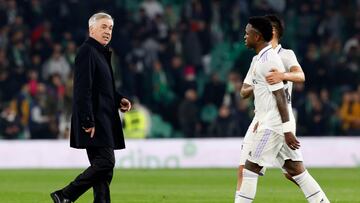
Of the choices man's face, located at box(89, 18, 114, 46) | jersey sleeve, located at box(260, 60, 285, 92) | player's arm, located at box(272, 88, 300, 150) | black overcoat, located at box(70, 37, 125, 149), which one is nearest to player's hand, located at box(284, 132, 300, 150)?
player's arm, located at box(272, 88, 300, 150)

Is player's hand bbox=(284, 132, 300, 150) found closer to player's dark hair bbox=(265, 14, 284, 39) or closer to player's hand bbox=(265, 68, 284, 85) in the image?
player's hand bbox=(265, 68, 284, 85)

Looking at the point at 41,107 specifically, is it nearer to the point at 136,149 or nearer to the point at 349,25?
the point at 136,149

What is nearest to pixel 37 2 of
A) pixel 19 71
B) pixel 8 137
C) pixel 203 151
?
pixel 19 71

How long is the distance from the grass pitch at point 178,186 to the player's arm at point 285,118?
3780 millimetres

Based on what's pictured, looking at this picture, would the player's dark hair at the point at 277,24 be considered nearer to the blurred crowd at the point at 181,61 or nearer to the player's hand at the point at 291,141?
the player's hand at the point at 291,141

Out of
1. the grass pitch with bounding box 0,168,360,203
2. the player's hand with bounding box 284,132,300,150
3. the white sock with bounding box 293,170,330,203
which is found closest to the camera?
the player's hand with bounding box 284,132,300,150

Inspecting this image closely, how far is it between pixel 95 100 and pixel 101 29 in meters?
0.72

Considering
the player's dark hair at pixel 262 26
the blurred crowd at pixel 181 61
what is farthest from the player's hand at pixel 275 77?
the blurred crowd at pixel 181 61

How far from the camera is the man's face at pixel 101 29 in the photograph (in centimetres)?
1057

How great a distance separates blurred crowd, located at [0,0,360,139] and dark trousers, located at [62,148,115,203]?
14089mm

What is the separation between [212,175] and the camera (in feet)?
66.3

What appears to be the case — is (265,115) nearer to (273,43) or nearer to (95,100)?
(273,43)

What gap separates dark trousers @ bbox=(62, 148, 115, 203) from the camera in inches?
416

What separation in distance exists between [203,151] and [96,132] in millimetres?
13548
